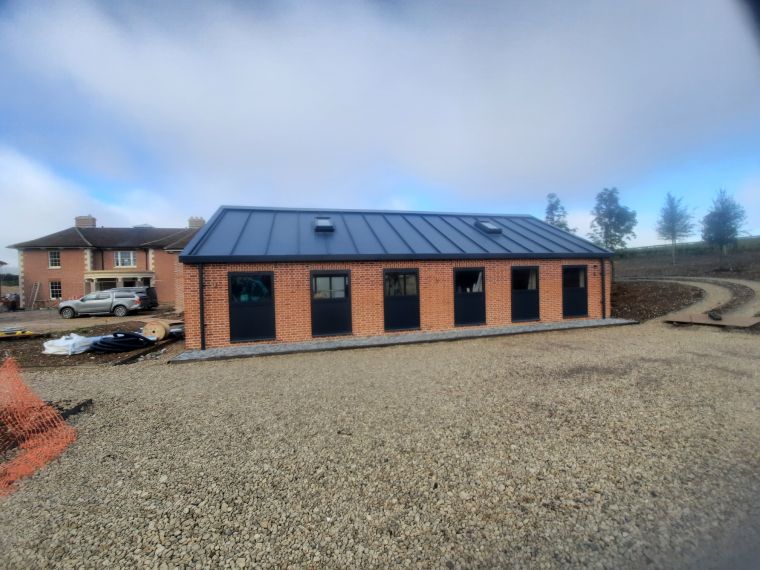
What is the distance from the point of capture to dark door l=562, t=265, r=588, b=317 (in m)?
12.3

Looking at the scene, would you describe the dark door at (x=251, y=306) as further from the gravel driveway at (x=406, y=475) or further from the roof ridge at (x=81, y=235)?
the roof ridge at (x=81, y=235)

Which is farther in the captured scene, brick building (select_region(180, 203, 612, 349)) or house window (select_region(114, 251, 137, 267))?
house window (select_region(114, 251, 137, 267))

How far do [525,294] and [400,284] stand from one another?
476 centimetres

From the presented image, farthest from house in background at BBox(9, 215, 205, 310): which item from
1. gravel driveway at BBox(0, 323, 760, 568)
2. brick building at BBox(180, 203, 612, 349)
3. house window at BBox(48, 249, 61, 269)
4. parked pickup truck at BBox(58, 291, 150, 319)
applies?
gravel driveway at BBox(0, 323, 760, 568)

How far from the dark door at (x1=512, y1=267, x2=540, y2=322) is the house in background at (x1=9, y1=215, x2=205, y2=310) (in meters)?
24.0

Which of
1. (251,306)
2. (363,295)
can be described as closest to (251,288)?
(251,306)

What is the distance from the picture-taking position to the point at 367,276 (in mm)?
10172

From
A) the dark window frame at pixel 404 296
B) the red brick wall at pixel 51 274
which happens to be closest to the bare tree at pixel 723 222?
the dark window frame at pixel 404 296

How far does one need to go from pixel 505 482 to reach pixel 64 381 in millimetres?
8028

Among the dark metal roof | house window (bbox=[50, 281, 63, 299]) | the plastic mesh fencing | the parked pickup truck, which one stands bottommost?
the plastic mesh fencing

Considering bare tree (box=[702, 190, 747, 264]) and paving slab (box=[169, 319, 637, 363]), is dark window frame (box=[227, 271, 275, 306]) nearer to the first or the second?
paving slab (box=[169, 319, 637, 363])

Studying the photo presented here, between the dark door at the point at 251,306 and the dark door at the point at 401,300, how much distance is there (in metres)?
3.51

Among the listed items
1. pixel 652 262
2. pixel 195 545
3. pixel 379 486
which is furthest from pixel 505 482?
pixel 652 262

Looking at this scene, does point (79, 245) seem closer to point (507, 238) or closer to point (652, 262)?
point (507, 238)
